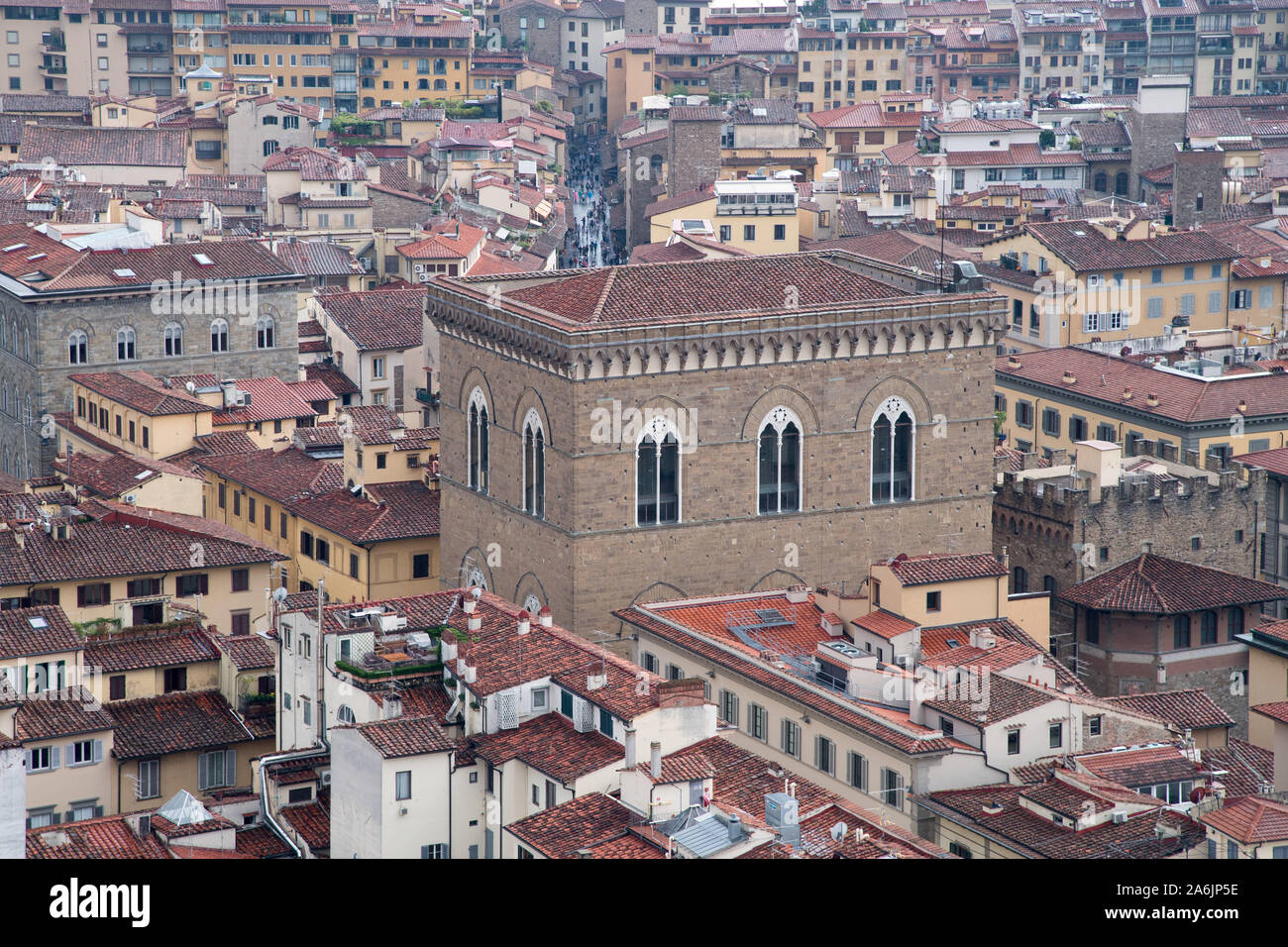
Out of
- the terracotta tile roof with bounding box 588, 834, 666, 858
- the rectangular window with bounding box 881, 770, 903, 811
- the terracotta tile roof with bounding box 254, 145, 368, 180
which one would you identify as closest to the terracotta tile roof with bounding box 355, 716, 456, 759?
the terracotta tile roof with bounding box 588, 834, 666, 858

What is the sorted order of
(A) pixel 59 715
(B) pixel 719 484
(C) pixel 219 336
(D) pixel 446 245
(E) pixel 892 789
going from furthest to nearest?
(D) pixel 446 245 < (C) pixel 219 336 < (B) pixel 719 484 < (A) pixel 59 715 < (E) pixel 892 789

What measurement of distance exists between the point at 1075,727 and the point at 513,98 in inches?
5565

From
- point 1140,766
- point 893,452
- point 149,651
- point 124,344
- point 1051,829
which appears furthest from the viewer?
point 124,344

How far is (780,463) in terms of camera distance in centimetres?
6312

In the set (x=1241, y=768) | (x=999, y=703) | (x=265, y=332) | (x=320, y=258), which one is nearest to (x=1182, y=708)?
(x=1241, y=768)

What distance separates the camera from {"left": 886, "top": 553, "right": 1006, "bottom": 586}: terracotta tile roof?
188 ft

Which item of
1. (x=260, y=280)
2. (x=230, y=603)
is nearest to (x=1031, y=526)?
(x=230, y=603)

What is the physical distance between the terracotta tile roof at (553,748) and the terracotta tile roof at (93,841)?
682 cm

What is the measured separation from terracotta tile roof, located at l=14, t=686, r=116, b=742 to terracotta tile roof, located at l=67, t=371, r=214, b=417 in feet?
103

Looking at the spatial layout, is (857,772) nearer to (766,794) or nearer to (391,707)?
(766,794)

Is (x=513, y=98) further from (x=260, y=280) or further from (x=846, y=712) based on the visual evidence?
(x=846, y=712)

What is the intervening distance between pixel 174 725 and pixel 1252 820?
86.4 feet
